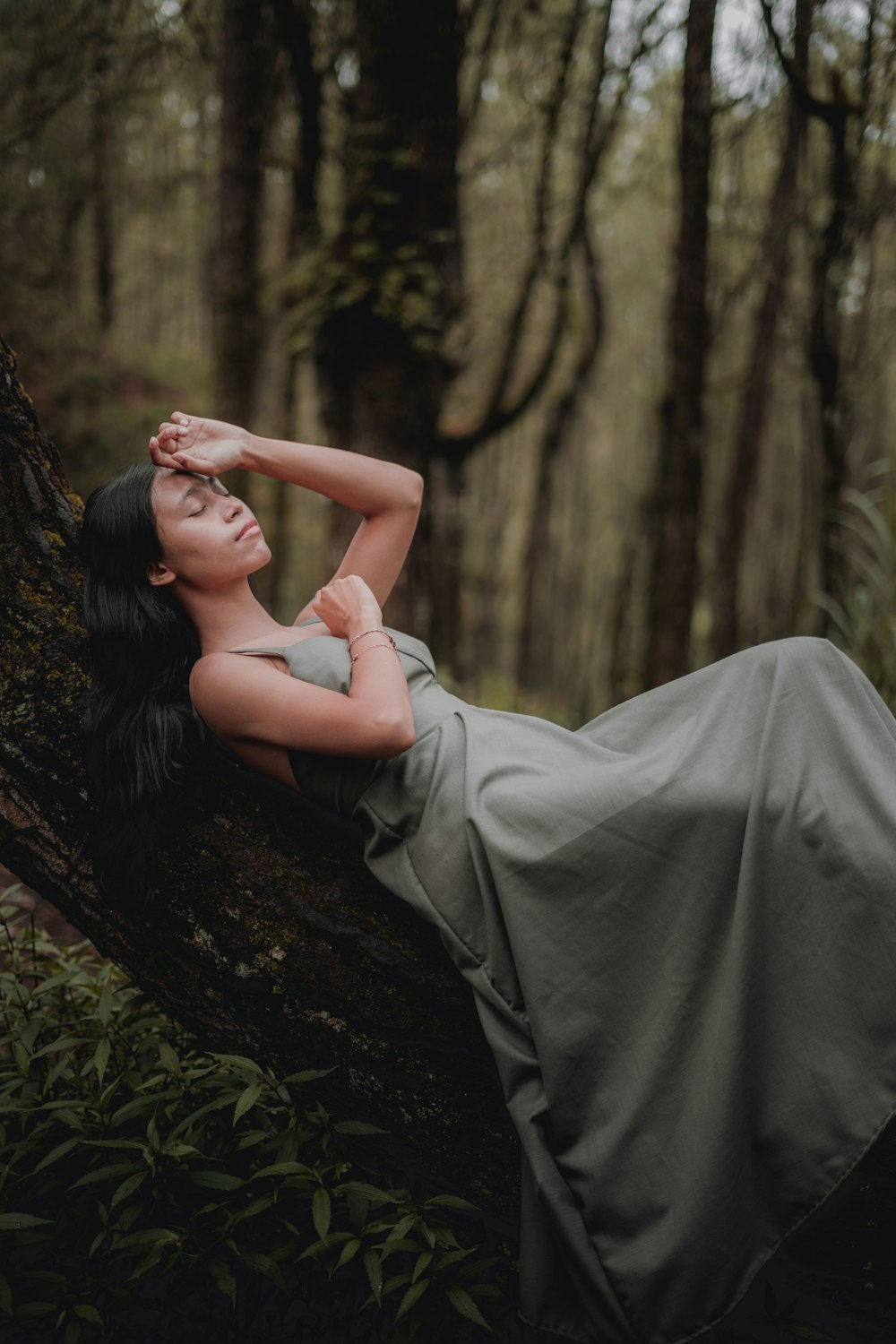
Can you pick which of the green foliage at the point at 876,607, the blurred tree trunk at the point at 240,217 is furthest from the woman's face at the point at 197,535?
the blurred tree trunk at the point at 240,217

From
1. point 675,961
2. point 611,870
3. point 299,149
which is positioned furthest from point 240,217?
point 675,961

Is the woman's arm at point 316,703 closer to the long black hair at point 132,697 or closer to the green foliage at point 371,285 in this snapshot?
the long black hair at point 132,697

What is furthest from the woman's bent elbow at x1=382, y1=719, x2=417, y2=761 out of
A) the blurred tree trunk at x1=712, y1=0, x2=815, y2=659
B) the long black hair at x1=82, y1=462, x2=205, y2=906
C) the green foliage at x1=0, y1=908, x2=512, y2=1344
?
the blurred tree trunk at x1=712, y1=0, x2=815, y2=659

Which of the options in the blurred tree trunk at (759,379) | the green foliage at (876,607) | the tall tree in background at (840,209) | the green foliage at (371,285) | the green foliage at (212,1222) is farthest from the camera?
the blurred tree trunk at (759,379)

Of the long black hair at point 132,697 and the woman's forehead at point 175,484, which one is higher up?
the woman's forehead at point 175,484

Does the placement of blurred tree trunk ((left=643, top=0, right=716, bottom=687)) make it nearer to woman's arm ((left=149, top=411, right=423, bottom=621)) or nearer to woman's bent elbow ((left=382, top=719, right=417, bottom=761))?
woman's arm ((left=149, top=411, right=423, bottom=621))

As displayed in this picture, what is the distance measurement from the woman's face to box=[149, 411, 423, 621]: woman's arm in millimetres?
49

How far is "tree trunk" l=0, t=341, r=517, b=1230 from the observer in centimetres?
180

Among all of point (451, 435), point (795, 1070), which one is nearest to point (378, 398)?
point (451, 435)

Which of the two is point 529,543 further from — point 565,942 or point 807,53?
point 565,942

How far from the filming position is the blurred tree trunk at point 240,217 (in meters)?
6.06

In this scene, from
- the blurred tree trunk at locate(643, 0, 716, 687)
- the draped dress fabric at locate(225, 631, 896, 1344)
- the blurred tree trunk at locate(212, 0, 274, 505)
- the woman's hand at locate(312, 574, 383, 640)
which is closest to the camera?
the draped dress fabric at locate(225, 631, 896, 1344)

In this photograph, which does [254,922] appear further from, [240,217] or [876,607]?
[240,217]

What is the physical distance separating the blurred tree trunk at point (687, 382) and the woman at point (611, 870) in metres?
2.90
